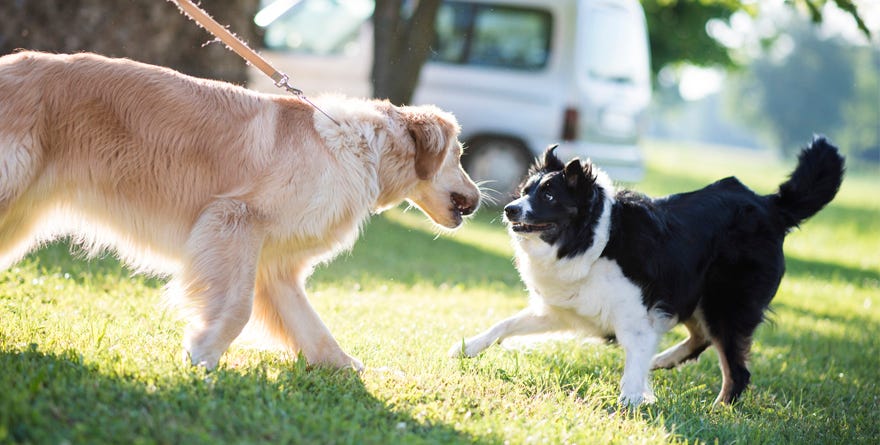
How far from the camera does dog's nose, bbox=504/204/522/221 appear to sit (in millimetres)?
4984

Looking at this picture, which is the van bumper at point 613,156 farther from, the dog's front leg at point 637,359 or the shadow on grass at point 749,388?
the dog's front leg at point 637,359

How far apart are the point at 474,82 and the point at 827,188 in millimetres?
8645

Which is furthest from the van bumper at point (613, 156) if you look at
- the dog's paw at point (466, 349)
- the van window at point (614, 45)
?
the dog's paw at point (466, 349)

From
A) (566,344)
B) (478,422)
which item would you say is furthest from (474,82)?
(478,422)

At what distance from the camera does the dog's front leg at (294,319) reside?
4754 millimetres

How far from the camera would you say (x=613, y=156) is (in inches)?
555

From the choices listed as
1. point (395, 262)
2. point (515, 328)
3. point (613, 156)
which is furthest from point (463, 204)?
point (613, 156)

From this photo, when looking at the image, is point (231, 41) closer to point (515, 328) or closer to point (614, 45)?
point (515, 328)

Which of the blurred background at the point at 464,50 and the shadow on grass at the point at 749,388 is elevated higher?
the blurred background at the point at 464,50

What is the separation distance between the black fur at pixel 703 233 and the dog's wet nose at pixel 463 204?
25cm

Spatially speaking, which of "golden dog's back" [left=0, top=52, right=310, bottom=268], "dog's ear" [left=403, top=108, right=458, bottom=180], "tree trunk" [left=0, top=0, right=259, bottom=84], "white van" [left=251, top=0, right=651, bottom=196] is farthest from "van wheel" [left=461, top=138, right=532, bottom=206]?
"golden dog's back" [left=0, top=52, right=310, bottom=268]

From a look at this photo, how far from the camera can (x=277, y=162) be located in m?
4.40

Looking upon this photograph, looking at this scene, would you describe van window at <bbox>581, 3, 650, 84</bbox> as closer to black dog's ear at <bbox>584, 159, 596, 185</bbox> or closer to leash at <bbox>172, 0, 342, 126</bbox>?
black dog's ear at <bbox>584, 159, 596, 185</bbox>

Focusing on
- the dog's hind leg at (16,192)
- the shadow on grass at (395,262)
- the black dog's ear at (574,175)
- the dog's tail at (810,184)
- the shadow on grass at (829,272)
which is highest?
the dog's hind leg at (16,192)
